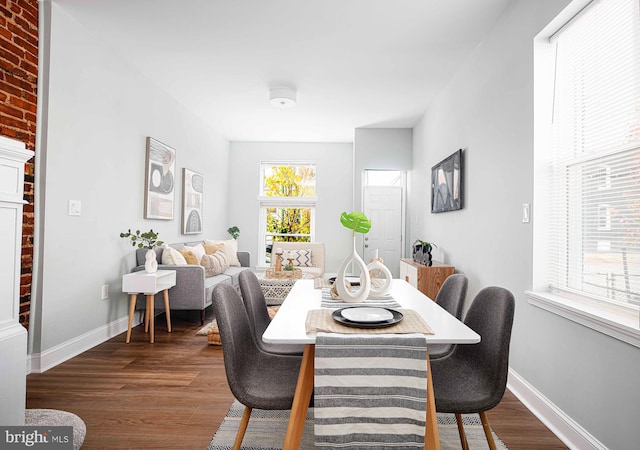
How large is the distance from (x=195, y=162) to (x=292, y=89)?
6.72 ft

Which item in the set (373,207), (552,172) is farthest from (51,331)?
(373,207)

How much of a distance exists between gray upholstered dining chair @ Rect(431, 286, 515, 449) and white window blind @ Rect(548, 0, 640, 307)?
618 millimetres

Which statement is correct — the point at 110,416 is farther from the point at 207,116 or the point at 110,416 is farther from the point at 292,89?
the point at 207,116

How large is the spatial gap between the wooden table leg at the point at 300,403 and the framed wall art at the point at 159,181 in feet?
11.2

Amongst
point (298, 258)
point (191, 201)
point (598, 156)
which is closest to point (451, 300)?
point (598, 156)

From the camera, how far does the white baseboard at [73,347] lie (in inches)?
106

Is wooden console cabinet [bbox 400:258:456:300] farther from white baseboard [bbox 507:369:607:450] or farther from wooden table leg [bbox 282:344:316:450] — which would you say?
wooden table leg [bbox 282:344:316:450]

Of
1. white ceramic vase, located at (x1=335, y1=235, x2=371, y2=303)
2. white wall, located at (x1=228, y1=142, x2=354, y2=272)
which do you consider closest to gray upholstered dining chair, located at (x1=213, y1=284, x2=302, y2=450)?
white ceramic vase, located at (x1=335, y1=235, x2=371, y2=303)

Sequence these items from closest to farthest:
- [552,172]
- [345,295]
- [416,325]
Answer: [416,325]
[345,295]
[552,172]

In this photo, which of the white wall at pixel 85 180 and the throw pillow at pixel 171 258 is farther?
the throw pillow at pixel 171 258

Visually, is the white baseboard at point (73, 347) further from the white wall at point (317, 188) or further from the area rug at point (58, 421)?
the white wall at point (317, 188)

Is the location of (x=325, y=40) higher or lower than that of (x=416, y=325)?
higher

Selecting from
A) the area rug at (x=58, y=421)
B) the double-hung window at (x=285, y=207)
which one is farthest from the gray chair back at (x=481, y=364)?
the double-hung window at (x=285, y=207)

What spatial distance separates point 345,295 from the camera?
71.2 inches
